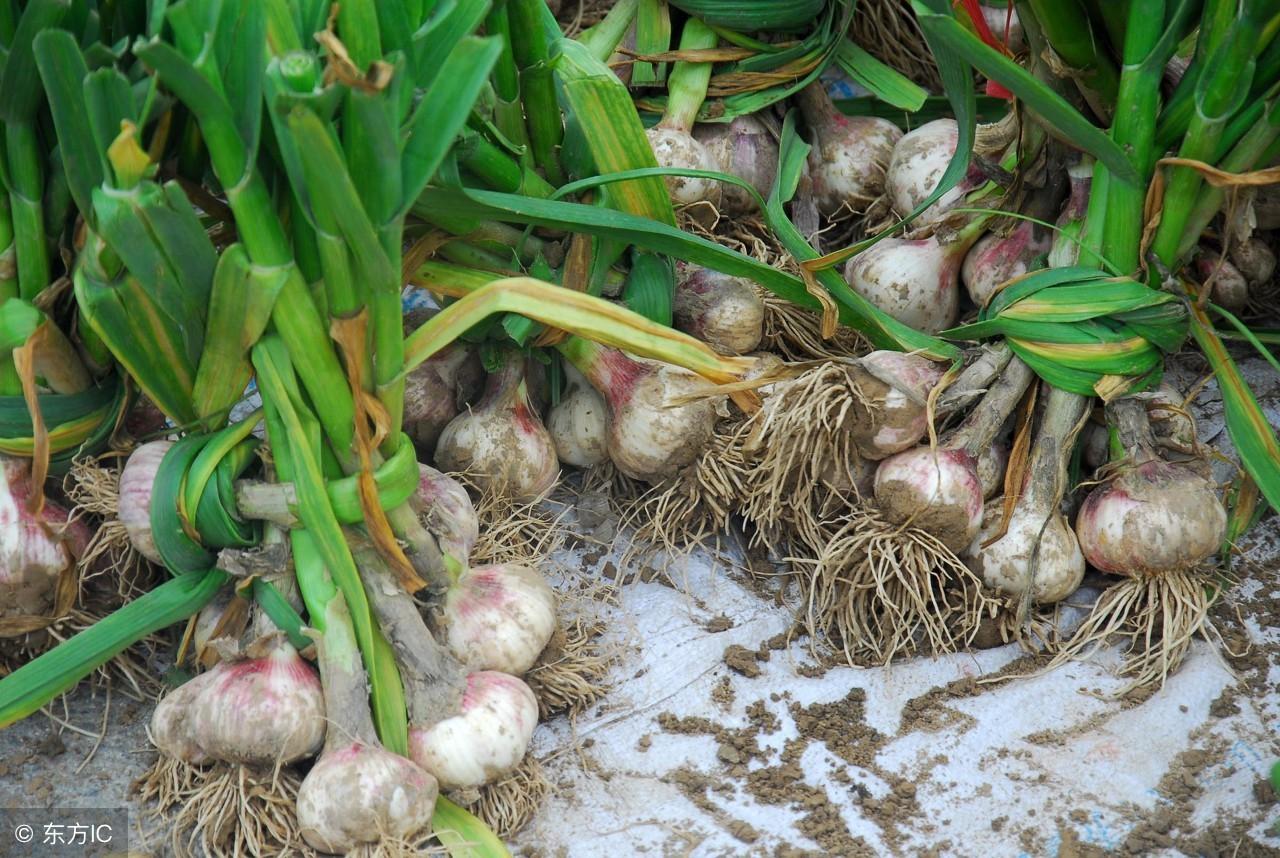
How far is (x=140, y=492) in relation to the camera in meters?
1.11

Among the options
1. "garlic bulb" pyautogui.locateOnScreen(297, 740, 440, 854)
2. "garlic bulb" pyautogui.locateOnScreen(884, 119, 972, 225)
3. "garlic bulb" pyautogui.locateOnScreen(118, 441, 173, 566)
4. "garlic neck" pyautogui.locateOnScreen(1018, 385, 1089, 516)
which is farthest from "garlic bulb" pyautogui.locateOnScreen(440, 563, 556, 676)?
"garlic bulb" pyautogui.locateOnScreen(884, 119, 972, 225)

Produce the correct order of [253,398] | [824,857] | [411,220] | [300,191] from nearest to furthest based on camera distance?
[300,191] → [824,857] → [411,220] → [253,398]

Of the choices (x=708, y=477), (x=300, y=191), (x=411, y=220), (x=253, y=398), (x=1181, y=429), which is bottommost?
(x=253, y=398)

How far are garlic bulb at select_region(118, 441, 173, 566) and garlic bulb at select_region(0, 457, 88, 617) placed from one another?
0.28 feet

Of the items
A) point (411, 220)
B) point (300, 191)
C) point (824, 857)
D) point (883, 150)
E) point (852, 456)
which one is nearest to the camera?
point (300, 191)

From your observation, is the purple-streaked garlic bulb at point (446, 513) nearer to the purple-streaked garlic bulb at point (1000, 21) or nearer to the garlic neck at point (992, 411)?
the garlic neck at point (992, 411)

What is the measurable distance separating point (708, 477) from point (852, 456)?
0.52 feet

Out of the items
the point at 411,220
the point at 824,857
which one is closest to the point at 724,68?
the point at 411,220

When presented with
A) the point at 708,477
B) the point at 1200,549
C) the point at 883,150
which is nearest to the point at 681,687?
the point at 708,477

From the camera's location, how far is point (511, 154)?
4.09 ft

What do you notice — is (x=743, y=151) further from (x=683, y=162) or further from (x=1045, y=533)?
(x=1045, y=533)

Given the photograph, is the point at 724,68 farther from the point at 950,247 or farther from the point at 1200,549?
the point at 1200,549

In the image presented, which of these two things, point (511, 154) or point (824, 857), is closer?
point (824, 857)

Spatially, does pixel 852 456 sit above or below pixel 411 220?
below
